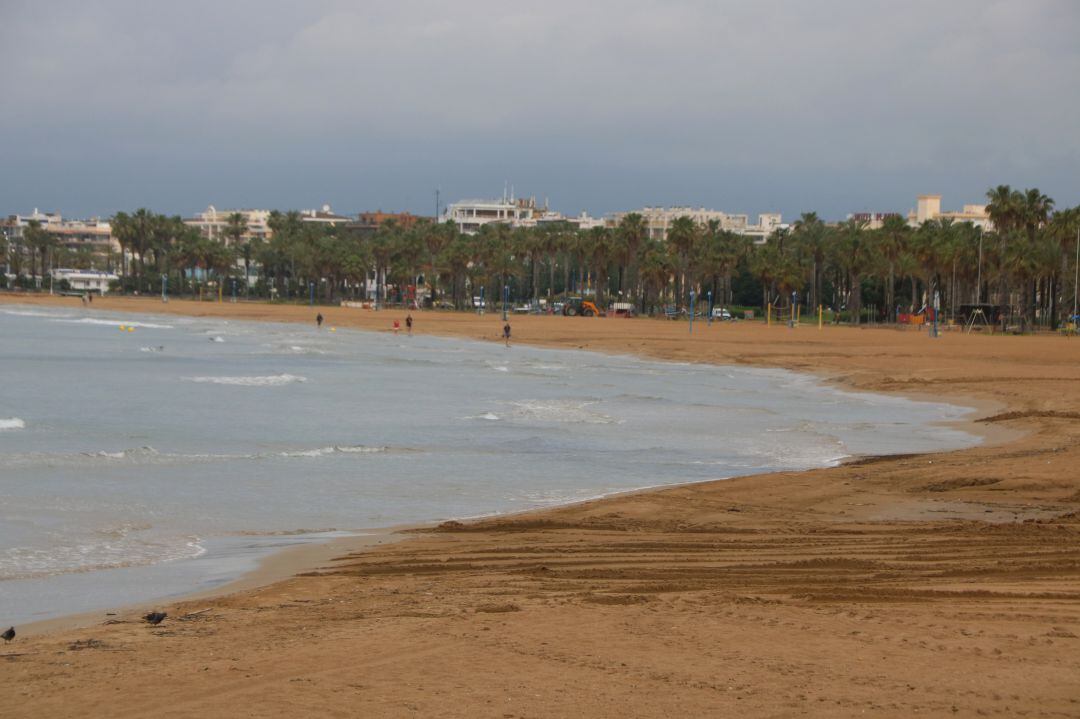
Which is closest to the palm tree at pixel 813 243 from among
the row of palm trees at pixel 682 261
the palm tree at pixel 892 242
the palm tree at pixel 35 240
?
the row of palm trees at pixel 682 261

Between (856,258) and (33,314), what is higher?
(856,258)

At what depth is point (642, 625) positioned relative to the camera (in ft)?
21.1

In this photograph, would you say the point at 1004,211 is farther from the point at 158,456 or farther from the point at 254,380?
the point at 158,456

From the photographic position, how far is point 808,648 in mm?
5859

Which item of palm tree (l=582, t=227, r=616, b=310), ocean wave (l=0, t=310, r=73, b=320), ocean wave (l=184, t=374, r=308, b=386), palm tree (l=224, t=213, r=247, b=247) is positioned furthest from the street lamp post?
palm tree (l=224, t=213, r=247, b=247)

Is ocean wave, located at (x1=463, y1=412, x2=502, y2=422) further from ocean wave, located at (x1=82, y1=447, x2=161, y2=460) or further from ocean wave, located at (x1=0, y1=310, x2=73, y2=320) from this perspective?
ocean wave, located at (x1=0, y1=310, x2=73, y2=320)

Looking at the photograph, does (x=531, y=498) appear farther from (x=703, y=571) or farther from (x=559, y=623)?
(x=559, y=623)

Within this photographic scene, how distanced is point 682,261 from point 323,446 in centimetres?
8281

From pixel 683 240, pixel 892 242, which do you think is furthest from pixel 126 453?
pixel 683 240

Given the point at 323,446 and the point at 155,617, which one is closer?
the point at 155,617

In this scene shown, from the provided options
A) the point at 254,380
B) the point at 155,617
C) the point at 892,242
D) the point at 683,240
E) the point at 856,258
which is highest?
the point at 683,240

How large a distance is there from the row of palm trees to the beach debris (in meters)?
70.7

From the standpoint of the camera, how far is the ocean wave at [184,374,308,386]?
105ft

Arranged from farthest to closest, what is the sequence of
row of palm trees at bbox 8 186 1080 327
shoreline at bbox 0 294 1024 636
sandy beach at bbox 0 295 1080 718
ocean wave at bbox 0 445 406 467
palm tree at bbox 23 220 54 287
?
palm tree at bbox 23 220 54 287 < row of palm trees at bbox 8 186 1080 327 < ocean wave at bbox 0 445 406 467 < shoreline at bbox 0 294 1024 636 < sandy beach at bbox 0 295 1080 718
